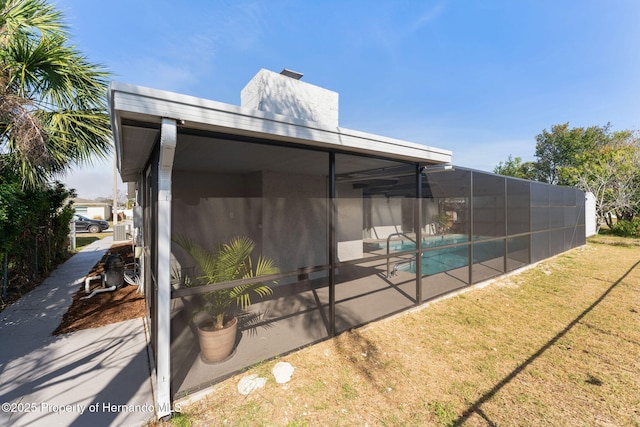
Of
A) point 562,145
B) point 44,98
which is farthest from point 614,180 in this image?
point 44,98

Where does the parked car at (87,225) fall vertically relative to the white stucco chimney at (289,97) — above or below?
below

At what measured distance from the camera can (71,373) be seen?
2469 millimetres

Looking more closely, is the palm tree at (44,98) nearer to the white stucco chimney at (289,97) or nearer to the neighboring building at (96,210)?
the white stucco chimney at (289,97)

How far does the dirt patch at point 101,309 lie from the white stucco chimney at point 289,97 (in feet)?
13.9

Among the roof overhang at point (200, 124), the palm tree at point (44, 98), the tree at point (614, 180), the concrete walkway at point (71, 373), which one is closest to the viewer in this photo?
the roof overhang at point (200, 124)

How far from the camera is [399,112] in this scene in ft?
33.9

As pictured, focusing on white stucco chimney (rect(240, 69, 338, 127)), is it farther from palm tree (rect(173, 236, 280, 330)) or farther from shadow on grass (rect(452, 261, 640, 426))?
shadow on grass (rect(452, 261, 640, 426))

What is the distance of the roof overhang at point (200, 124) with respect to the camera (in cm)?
177

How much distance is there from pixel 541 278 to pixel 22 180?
9804 millimetres

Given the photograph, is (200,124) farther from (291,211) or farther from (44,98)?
(44,98)

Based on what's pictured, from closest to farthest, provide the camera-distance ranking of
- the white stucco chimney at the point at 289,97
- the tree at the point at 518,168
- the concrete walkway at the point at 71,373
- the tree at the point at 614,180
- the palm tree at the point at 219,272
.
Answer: the concrete walkway at the point at 71,373
the palm tree at the point at 219,272
the white stucco chimney at the point at 289,97
the tree at the point at 614,180
the tree at the point at 518,168

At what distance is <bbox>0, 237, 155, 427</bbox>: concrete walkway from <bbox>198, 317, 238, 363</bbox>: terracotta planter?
512 millimetres

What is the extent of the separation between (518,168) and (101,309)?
3635 centimetres

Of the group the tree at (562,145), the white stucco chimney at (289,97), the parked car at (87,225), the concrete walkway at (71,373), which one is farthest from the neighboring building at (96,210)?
the tree at (562,145)
